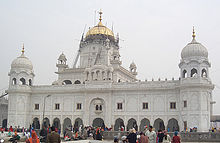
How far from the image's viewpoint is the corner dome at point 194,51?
39.2 meters

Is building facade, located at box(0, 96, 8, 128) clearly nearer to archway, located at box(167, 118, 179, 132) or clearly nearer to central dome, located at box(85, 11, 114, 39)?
central dome, located at box(85, 11, 114, 39)

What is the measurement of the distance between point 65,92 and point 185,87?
17863 millimetres

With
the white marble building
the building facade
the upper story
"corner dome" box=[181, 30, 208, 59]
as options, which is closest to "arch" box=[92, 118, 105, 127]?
the white marble building

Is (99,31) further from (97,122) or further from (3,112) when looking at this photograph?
(3,112)

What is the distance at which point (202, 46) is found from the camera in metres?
39.9

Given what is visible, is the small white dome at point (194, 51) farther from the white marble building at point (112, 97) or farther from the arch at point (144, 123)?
the arch at point (144, 123)

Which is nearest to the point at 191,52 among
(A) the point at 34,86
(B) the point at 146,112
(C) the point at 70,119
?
(B) the point at 146,112

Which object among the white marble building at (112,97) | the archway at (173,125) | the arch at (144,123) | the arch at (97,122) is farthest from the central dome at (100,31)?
the archway at (173,125)

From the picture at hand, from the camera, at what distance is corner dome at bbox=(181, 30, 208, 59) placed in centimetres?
3922

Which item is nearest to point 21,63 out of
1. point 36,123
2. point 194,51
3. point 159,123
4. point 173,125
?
point 36,123

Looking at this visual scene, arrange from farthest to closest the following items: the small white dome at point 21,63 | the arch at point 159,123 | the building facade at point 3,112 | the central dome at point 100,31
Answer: the central dome at point 100,31 → the building facade at point 3,112 → the small white dome at point 21,63 → the arch at point 159,123

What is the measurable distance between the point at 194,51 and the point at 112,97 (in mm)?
12872

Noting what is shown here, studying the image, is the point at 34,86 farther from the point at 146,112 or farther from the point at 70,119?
the point at 146,112

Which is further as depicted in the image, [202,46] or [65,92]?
[65,92]
